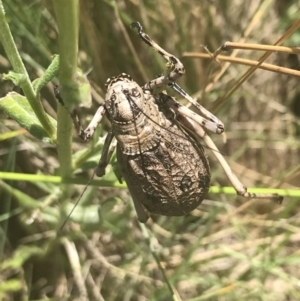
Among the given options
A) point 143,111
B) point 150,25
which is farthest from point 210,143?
point 150,25

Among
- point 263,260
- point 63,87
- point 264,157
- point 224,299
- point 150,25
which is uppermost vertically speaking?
point 150,25

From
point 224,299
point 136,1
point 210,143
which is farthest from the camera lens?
point 224,299

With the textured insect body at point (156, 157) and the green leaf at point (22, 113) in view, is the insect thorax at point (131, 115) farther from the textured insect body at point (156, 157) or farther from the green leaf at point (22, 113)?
the green leaf at point (22, 113)

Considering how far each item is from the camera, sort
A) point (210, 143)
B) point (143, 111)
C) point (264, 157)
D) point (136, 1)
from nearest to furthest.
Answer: point (143, 111) → point (210, 143) → point (136, 1) → point (264, 157)

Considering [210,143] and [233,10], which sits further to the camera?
[233,10]

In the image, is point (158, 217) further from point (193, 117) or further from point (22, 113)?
point (22, 113)

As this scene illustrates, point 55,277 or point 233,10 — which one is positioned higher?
point 233,10

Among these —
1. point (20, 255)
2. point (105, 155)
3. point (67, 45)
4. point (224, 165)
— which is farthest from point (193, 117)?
point (20, 255)

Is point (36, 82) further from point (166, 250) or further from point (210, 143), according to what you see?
point (166, 250)
